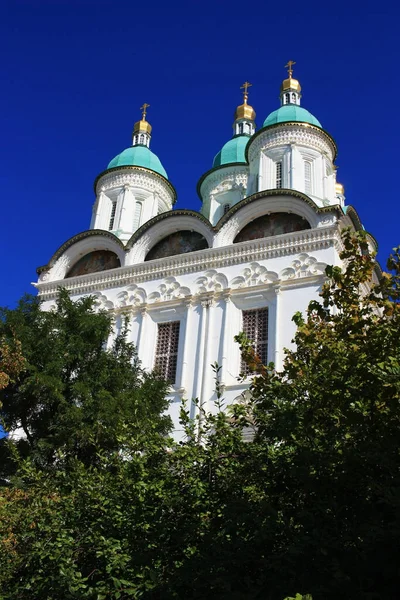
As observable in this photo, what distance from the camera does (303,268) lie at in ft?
52.7

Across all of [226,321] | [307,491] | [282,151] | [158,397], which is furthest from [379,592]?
[282,151]

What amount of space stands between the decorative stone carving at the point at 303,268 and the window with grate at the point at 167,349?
334 centimetres

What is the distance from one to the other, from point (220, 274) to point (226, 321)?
1417mm

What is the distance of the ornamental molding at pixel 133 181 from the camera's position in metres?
22.6

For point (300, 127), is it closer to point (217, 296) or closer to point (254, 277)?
point (254, 277)

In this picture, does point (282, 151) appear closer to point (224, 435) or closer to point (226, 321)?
point (226, 321)

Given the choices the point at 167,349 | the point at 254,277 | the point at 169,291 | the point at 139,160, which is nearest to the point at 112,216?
the point at 139,160

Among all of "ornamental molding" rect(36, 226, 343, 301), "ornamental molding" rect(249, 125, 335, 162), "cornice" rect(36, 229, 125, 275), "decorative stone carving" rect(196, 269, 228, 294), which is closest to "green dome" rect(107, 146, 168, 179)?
"cornice" rect(36, 229, 125, 275)

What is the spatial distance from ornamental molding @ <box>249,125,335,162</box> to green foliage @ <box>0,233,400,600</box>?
1342 centimetres

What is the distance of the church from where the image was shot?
16.0m

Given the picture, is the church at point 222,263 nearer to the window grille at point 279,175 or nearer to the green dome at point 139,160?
the window grille at point 279,175

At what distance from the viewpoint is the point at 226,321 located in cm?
1638

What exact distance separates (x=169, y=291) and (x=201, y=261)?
1.19 meters

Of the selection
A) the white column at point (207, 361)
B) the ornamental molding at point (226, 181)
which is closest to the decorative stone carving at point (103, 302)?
the white column at point (207, 361)
